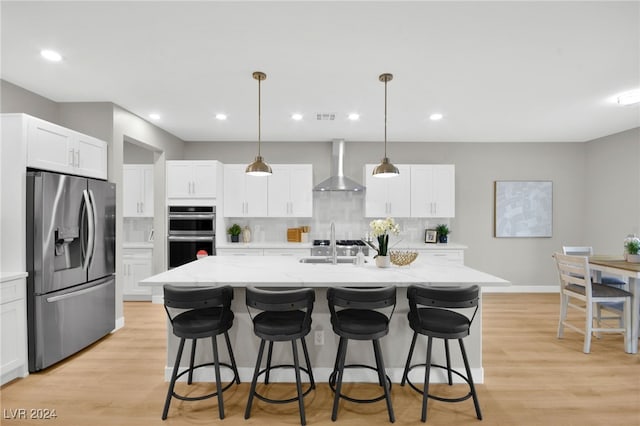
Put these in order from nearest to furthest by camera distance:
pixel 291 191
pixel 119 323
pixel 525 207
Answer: pixel 119 323
pixel 291 191
pixel 525 207

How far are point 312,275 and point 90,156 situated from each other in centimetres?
284

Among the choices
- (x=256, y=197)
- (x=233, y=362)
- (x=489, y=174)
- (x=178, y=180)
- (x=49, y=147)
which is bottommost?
(x=233, y=362)

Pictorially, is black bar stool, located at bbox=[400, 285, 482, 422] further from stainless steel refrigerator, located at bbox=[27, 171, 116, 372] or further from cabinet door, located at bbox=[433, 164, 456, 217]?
cabinet door, located at bbox=[433, 164, 456, 217]

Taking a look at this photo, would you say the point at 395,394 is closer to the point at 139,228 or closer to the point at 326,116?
the point at 326,116

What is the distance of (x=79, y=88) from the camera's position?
3.38m

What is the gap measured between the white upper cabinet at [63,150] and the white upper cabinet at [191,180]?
1.34 metres

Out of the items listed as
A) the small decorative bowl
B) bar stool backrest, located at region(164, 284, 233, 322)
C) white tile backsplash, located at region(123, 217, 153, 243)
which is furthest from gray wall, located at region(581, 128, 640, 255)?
white tile backsplash, located at region(123, 217, 153, 243)

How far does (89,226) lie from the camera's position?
10.8 feet

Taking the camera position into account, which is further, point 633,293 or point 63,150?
point 633,293

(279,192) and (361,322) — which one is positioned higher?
(279,192)

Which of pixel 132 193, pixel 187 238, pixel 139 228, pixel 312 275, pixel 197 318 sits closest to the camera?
pixel 197 318

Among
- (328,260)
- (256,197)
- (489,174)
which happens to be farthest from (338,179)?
(489,174)

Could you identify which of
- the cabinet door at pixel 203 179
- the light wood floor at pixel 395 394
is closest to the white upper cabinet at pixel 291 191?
the cabinet door at pixel 203 179

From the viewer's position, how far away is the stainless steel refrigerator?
2797 mm
